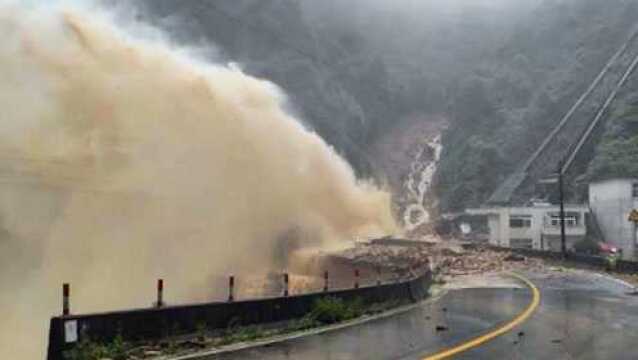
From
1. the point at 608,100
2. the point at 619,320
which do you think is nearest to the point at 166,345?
the point at 619,320

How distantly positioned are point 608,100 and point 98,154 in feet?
321

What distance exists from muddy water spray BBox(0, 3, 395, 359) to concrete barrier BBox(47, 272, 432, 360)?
10475 millimetres

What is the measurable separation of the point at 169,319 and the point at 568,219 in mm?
69809

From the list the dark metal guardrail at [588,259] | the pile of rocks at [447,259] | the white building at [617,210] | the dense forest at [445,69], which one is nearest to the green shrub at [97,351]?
the pile of rocks at [447,259]

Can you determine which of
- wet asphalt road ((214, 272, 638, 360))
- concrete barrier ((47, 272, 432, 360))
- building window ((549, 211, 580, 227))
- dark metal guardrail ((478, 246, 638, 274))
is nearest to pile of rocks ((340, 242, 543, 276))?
dark metal guardrail ((478, 246, 638, 274))

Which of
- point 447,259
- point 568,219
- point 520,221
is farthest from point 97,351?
point 520,221

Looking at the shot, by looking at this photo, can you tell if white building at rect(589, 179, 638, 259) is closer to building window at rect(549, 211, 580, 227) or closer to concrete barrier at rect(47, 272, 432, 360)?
building window at rect(549, 211, 580, 227)

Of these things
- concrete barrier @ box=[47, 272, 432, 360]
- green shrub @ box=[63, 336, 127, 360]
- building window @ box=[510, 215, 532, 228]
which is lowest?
green shrub @ box=[63, 336, 127, 360]

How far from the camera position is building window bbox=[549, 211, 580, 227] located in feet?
248

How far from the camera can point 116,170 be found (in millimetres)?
26469

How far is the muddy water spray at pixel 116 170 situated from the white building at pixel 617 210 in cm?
4290

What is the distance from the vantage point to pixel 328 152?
44844mm

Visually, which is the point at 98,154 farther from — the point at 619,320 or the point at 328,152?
the point at 328,152

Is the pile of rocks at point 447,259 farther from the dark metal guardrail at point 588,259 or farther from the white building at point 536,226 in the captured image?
the white building at point 536,226
